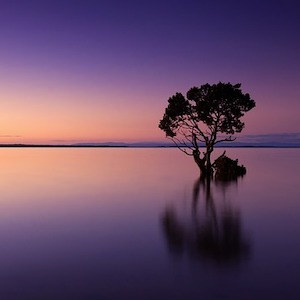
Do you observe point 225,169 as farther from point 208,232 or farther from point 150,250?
point 150,250

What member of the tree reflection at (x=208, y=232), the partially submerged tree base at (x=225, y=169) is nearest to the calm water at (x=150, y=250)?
the tree reflection at (x=208, y=232)

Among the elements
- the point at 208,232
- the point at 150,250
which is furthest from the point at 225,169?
the point at 150,250

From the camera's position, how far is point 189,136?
4469 cm

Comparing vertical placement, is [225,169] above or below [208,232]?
above

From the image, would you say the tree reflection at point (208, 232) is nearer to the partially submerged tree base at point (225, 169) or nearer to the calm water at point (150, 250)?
the calm water at point (150, 250)

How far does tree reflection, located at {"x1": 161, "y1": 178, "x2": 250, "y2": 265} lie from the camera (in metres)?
12.0

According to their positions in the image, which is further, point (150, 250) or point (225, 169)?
point (225, 169)

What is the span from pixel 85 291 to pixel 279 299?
4.62 metres

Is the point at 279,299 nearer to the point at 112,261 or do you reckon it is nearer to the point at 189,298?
the point at 189,298

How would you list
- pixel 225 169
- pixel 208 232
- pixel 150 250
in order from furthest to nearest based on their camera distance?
pixel 225 169 → pixel 208 232 → pixel 150 250

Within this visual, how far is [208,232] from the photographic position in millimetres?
15531

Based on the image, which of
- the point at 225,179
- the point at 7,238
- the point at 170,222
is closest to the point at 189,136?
the point at 225,179

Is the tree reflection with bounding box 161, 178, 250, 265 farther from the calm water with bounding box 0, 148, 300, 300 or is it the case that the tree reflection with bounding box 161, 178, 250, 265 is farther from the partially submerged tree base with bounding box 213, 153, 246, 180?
the partially submerged tree base with bounding box 213, 153, 246, 180

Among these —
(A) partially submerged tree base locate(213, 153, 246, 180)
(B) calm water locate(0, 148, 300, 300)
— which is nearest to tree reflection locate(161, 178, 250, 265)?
(B) calm water locate(0, 148, 300, 300)
